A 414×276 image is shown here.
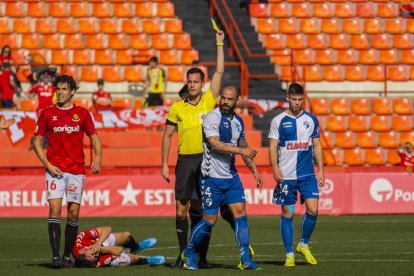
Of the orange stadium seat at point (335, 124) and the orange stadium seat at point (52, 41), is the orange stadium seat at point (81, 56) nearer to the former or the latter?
the orange stadium seat at point (52, 41)

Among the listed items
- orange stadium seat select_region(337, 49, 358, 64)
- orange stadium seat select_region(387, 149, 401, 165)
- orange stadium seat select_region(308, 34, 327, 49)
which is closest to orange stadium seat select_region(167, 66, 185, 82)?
orange stadium seat select_region(308, 34, 327, 49)

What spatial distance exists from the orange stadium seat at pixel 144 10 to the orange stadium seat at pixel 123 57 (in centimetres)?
173

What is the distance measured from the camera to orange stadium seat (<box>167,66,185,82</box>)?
29.9 m

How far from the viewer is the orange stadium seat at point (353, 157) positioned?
2978 centimetres

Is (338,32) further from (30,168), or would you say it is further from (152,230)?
(152,230)

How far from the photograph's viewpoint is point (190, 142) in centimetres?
1366

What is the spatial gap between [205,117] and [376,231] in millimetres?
8419

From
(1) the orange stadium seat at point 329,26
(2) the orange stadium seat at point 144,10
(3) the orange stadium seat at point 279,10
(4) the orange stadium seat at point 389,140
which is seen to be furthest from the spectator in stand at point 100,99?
(1) the orange stadium seat at point 329,26

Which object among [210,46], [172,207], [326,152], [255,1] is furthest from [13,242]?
[255,1]

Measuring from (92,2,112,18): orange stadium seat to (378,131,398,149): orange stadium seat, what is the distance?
8.38 m

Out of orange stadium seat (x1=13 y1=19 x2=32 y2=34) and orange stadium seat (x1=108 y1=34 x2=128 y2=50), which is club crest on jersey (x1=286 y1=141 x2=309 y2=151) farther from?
orange stadium seat (x1=13 y1=19 x2=32 y2=34)

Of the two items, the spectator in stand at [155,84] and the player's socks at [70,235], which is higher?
the spectator in stand at [155,84]

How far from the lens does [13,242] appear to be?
18031 millimetres

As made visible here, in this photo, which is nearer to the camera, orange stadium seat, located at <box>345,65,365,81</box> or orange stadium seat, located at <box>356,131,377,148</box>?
orange stadium seat, located at <box>356,131,377,148</box>
